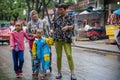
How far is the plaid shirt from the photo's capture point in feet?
30.9

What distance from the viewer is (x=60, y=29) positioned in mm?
9523

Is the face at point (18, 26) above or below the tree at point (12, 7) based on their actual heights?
below

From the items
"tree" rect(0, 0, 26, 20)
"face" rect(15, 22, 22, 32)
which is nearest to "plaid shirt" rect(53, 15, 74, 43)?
"face" rect(15, 22, 22, 32)

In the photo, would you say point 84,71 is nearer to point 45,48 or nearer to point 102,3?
point 45,48

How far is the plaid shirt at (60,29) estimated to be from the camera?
942 cm

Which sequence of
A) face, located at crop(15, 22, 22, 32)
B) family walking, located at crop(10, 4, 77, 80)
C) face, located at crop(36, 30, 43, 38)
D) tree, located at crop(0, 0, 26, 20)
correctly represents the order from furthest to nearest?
tree, located at crop(0, 0, 26, 20) < face, located at crop(15, 22, 22, 32) < face, located at crop(36, 30, 43, 38) < family walking, located at crop(10, 4, 77, 80)

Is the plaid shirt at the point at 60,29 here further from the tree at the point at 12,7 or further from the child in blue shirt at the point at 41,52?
the tree at the point at 12,7

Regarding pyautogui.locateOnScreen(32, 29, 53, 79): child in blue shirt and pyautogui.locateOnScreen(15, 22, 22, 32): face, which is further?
pyautogui.locateOnScreen(15, 22, 22, 32): face

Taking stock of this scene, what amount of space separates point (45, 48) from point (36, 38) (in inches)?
15.7

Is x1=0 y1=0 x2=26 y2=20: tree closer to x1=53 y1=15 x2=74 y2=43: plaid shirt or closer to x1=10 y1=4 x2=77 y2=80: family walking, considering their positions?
x1=10 y1=4 x2=77 y2=80: family walking

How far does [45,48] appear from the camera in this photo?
952 cm

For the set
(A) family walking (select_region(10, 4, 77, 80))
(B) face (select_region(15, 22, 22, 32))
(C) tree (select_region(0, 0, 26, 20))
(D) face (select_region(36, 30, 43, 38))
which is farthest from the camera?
(C) tree (select_region(0, 0, 26, 20))

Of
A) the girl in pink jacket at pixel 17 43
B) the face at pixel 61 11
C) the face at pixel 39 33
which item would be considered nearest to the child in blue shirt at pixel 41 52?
the face at pixel 39 33

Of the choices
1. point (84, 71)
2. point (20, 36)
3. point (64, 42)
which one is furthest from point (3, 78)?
point (84, 71)
